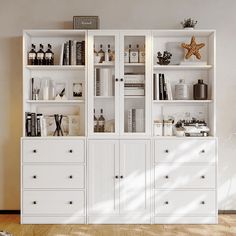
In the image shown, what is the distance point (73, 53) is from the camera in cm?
498

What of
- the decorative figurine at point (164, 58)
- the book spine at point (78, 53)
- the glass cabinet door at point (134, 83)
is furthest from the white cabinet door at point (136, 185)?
the book spine at point (78, 53)

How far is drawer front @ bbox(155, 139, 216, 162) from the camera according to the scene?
4809 millimetres

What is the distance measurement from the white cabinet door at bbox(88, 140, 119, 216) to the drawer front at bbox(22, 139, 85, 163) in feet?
0.40

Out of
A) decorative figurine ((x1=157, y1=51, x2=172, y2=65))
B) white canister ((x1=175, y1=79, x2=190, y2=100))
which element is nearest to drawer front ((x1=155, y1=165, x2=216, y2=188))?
white canister ((x1=175, y1=79, x2=190, y2=100))

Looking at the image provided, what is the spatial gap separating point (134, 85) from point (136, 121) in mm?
370

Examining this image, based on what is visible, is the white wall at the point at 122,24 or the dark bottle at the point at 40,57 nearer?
the dark bottle at the point at 40,57

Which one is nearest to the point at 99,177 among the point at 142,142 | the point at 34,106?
the point at 142,142

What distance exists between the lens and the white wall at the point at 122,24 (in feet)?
17.1

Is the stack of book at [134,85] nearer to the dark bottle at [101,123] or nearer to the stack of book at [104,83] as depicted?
the stack of book at [104,83]

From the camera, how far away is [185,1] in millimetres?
5227

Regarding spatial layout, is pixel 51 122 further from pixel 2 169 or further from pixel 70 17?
pixel 70 17

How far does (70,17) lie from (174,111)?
1540 millimetres

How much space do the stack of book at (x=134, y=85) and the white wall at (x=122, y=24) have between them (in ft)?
2.17

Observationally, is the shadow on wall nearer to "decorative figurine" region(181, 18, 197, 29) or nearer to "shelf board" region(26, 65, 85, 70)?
"shelf board" region(26, 65, 85, 70)
